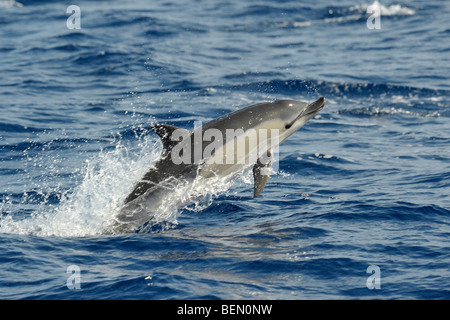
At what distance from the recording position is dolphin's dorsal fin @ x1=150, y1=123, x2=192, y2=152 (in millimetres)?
8992

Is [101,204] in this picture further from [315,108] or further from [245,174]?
[315,108]

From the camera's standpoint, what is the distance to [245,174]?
1074 centimetres

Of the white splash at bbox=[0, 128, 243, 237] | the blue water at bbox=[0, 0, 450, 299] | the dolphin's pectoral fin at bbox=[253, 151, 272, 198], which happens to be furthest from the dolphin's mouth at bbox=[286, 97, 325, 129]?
the blue water at bbox=[0, 0, 450, 299]

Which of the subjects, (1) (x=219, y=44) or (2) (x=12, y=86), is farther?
(1) (x=219, y=44)

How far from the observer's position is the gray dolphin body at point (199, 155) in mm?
9242

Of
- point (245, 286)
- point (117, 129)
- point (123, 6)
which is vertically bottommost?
point (245, 286)

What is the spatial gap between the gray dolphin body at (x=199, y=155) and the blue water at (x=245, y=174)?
1.28 ft

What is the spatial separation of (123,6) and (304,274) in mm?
22345

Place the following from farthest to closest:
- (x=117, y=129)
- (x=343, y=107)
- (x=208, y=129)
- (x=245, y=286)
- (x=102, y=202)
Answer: (x=343, y=107), (x=117, y=129), (x=102, y=202), (x=208, y=129), (x=245, y=286)

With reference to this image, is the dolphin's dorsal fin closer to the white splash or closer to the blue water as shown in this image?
the white splash

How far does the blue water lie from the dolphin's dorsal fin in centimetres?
99

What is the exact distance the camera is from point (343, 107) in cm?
1702

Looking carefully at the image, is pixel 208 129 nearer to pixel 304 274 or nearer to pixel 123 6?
pixel 304 274

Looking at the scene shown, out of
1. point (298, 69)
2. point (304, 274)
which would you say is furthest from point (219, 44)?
point (304, 274)
